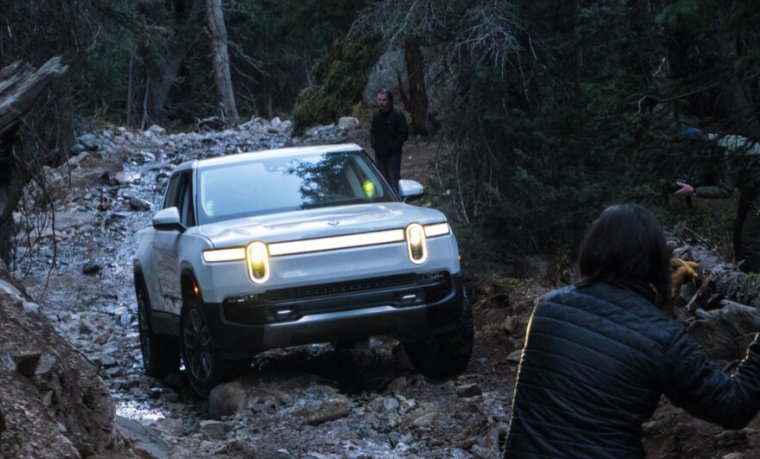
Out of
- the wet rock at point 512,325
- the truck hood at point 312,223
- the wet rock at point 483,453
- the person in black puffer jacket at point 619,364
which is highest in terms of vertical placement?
the person in black puffer jacket at point 619,364

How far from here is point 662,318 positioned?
3.59m

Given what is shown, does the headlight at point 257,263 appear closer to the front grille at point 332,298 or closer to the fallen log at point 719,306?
the front grille at point 332,298

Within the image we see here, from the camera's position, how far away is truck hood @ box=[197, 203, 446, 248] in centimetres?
905

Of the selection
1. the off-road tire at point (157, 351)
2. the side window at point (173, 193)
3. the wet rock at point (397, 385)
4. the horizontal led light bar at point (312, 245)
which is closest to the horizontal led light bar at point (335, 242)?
the horizontal led light bar at point (312, 245)

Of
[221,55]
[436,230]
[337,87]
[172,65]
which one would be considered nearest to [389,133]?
[436,230]

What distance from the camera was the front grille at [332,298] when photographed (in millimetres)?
8883

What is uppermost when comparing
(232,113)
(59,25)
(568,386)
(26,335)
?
(59,25)

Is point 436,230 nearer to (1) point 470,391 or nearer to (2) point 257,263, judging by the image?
(1) point 470,391

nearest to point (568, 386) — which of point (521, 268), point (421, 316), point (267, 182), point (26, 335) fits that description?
point (26, 335)

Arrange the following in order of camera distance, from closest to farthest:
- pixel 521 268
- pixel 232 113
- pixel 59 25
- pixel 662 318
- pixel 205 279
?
pixel 662 318, pixel 205 279, pixel 59 25, pixel 521 268, pixel 232 113

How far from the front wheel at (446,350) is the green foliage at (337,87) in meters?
22.4

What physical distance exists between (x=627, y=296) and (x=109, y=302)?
519 inches

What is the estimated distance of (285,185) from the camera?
33.5 ft

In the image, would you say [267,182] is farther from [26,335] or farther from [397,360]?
[26,335]
